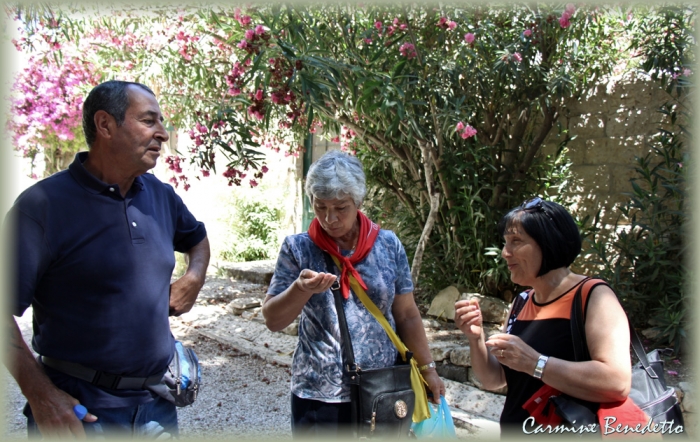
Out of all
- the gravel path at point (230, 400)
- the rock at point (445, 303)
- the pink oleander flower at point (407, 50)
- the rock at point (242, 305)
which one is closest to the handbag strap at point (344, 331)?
the gravel path at point (230, 400)

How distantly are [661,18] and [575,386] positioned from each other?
14.3ft

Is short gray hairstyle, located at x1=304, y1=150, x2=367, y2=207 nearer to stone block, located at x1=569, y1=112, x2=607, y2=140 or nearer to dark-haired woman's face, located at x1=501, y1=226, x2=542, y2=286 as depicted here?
dark-haired woman's face, located at x1=501, y1=226, x2=542, y2=286

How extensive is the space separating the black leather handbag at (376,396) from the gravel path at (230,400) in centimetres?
197

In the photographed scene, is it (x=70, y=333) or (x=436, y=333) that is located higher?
(x=70, y=333)

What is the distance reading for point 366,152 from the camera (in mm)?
6590

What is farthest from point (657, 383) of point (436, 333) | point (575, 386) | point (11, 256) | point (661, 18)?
point (661, 18)

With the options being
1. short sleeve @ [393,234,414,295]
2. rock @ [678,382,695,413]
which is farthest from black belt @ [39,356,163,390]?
rock @ [678,382,695,413]

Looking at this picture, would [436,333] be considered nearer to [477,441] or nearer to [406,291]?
[477,441]

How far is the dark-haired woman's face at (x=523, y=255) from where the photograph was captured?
80.0 inches

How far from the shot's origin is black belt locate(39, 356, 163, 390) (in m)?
1.86

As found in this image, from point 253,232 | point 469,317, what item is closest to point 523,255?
point 469,317

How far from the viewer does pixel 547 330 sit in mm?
1946

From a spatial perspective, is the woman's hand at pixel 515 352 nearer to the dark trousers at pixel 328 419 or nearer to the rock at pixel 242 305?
the dark trousers at pixel 328 419

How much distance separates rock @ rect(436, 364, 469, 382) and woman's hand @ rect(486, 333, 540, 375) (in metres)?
2.59
